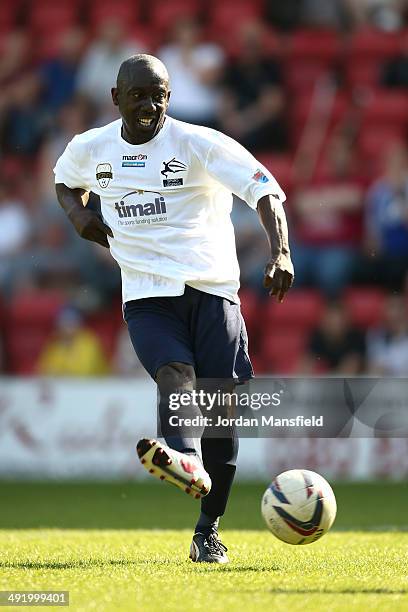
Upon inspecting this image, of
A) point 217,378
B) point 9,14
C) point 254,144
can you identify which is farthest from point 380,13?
point 217,378

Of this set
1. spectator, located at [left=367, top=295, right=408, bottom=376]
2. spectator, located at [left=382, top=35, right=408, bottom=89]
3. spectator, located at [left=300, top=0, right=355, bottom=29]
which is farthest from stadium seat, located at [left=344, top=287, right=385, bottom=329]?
spectator, located at [left=300, top=0, right=355, bottom=29]

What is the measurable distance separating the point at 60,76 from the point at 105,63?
0.72m

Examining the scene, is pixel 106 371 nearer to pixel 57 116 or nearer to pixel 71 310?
pixel 71 310

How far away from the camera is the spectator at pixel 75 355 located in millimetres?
14359

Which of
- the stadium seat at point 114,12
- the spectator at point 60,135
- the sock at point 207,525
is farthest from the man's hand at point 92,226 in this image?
the stadium seat at point 114,12

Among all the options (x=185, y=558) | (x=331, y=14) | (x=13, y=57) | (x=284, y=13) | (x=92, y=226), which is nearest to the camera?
(x=92, y=226)

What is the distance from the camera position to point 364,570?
6.07 metres

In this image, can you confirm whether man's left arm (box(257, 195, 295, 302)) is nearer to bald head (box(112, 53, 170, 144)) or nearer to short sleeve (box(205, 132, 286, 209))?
short sleeve (box(205, 132, 286, 209))

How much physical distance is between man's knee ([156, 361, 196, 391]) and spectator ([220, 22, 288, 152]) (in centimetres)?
973

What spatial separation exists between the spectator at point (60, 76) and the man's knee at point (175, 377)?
36.4 feet

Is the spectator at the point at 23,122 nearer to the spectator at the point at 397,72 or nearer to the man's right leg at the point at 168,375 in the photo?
the spectator at the point at 397,72

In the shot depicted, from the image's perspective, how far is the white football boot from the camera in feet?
17.9

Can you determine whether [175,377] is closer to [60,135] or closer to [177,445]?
[177,445]

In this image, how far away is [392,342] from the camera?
1352 centimetres
